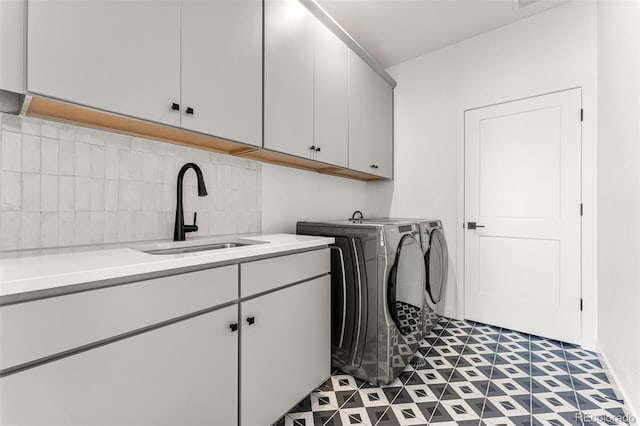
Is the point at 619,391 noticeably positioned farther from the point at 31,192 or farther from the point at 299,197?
the point at 31,192

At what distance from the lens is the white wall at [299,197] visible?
2192mm

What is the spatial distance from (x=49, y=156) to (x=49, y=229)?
0.30 metres

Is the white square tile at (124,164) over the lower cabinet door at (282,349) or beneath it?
over

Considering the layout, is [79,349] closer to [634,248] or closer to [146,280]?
[146,280]

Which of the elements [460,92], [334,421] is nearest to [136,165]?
[334,421]

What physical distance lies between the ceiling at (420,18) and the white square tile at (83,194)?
2.05 meters

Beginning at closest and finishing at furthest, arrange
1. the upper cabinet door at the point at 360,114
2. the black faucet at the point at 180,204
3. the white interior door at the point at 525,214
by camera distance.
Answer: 1. the black faucet at the point at 180,204
2. the white interior door at the point at 525,214
3. the upper cabinet door at the point at 360,114

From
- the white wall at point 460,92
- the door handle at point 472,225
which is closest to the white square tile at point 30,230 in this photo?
the white wall at point 460,92

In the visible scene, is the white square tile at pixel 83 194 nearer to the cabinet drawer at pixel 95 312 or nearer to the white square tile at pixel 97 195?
the white square tile at pixel 97 195

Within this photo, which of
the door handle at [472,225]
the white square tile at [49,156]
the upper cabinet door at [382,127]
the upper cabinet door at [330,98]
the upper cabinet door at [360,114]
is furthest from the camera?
the upper cabinet door at [382,127]

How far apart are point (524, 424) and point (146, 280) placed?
1824 mm

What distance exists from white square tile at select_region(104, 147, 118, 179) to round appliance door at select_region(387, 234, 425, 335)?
5.08 ft

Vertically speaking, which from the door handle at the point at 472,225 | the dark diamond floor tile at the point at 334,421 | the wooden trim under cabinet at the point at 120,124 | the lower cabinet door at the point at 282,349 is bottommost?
the dark diamond floor tile at the point at 334,421

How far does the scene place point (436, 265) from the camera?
2.55 m
